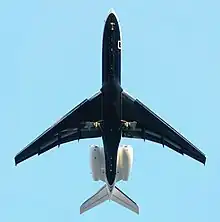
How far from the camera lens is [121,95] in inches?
2438

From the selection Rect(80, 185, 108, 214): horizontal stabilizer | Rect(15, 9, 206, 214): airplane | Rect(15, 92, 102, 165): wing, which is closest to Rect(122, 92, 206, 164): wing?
Rect(15, 9, 206, 214): airplane

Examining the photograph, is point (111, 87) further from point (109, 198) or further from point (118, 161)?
point (109, 198)

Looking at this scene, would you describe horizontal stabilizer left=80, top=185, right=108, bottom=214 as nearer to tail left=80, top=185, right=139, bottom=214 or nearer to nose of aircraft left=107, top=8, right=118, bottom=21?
tail left=80, top=185, right=139, bottom=214

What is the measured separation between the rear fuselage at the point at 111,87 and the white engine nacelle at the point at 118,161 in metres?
0.60

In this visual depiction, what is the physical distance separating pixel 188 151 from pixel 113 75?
9.46 metres

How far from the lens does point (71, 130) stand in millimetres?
66438

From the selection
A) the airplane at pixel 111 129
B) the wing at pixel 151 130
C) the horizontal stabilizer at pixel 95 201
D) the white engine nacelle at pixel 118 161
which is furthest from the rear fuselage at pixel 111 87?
the horizontal stabilizer at pixel 95 201

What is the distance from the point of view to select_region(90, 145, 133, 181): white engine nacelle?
64.1 meters

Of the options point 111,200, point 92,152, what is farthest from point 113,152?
point 111,200

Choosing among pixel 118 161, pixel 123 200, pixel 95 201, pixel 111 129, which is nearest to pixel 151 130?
pixel 118 161

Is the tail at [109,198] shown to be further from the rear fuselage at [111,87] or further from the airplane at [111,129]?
the rear fuselage at [111,87]

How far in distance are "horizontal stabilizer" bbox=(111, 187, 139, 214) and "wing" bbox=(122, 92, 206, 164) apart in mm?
4400

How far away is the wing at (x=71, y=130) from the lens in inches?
2483

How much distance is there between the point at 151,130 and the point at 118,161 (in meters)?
3.46
